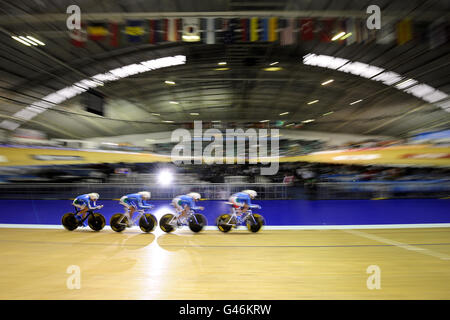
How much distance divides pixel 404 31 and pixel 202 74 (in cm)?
352

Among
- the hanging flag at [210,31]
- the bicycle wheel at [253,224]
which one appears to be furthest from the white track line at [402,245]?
the hanging flag at [210,31]

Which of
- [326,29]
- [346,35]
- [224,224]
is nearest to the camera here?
[224,224]

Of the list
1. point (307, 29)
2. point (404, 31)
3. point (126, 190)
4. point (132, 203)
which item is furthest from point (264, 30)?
point (126, 190)

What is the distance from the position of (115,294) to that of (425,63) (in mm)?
6347

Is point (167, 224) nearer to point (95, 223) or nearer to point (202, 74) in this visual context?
point (95, 223)

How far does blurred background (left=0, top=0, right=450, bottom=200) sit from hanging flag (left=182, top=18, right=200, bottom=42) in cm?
2

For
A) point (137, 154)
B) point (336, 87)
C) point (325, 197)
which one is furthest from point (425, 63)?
point (137, 154)

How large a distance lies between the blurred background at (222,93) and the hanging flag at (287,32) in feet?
0.08

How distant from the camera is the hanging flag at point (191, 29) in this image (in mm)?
3738

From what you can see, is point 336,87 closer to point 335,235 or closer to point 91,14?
point 335,235

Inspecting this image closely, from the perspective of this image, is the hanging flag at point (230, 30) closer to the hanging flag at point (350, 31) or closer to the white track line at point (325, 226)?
the hanging flag at point (350, 31)

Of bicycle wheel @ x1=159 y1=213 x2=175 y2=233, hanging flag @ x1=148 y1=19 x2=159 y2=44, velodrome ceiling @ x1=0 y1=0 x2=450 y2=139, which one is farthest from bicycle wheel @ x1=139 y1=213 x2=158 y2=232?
hanging flag @ x1=148 y1=19 x2=159 y2=44

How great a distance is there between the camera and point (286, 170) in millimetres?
6016

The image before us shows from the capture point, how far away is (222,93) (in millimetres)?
4785
